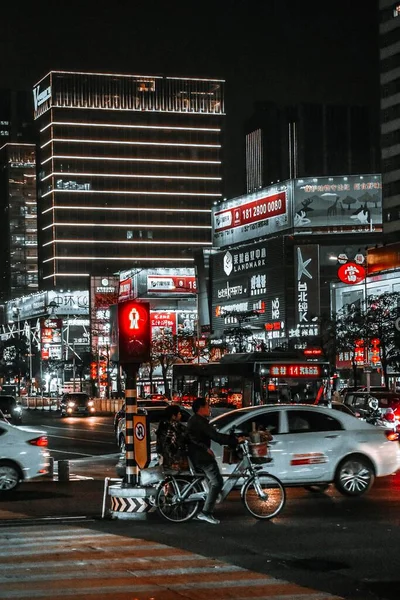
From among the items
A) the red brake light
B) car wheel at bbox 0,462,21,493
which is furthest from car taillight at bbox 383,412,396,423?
car wheel at bbox 0,462,21,493

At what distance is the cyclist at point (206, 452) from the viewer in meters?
15.4

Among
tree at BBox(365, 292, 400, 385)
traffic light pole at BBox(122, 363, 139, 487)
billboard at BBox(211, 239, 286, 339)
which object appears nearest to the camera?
traffic light pole at BBox(122, 363, 139, 487)

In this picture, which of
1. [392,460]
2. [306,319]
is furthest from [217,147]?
[392,460]

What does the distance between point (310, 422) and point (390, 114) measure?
82.2m

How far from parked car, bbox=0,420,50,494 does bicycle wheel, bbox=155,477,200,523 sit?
20.5 feet

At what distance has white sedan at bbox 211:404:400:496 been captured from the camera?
1853 centimetres

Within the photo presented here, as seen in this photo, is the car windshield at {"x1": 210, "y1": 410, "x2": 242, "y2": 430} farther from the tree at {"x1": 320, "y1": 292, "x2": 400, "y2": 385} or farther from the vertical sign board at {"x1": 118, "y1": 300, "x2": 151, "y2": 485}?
the tree at {"x1": 320, "y1": 292, "x2": 400, "y2": 385}

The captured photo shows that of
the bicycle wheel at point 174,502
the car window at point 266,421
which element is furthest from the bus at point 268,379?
the bicycle wheel at point 174,502

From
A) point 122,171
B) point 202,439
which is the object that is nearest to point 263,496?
point 202,439

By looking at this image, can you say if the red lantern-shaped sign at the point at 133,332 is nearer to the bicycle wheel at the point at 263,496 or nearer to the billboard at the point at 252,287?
the bicycle wheel at the point at 263,496

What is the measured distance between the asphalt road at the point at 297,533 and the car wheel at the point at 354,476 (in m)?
0.21

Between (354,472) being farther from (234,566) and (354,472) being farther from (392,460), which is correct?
(234,566)

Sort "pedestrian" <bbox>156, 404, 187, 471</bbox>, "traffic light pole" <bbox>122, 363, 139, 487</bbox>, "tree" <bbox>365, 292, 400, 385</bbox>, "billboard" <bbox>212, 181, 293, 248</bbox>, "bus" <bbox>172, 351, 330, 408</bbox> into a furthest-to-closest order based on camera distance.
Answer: "billboard" <bbox>212, 181, 293, 248</bbox> → "tree" <bbox>365, 292, 400, 385</bbox> → "bus" <bbox>172, 351, 330, 408</bbox> → "traffic light pole" <bbox>122, 363, 139, 487</bbox> → "pedestrian" <bbox>156, 404, 187, 471</bbox>

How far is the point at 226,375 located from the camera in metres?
40.3
